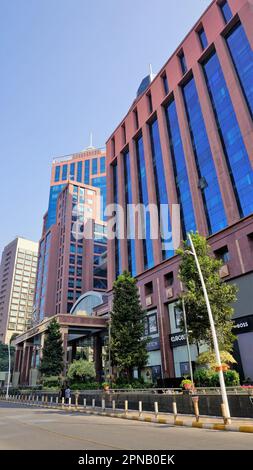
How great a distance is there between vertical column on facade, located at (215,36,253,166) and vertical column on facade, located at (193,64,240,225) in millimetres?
3253

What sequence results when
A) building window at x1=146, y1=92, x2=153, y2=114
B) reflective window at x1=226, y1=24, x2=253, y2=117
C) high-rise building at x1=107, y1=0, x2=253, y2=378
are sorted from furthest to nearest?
building window at x1=146, y1=92, x2=153, y2=114
reflective window at x1=226, y1=24, x2=253, y2=117
high-rise building at x1=107, y1=0, x2=253, y2=378

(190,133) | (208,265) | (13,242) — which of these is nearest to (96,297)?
(190,133)

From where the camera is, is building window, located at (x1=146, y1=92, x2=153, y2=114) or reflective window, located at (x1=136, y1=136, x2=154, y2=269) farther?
building window, located at (x1=146, y1=92, x2=153, y2=114)

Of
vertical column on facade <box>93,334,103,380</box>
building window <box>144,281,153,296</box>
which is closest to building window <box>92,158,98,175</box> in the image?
vertical column on facade <box>93,334,103,380</box>

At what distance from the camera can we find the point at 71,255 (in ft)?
331

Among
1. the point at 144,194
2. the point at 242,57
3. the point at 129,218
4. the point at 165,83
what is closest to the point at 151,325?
the point at 129,218

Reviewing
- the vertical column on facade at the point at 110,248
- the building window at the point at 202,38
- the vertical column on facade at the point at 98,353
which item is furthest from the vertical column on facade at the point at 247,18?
the vertical column on facade at the point at 98,353

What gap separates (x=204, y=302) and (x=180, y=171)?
78.9 ft

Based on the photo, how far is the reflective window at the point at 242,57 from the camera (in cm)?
3400

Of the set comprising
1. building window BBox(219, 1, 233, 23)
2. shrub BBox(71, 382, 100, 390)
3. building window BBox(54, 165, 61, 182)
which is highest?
building window BBox(54, 165, 61, 182)

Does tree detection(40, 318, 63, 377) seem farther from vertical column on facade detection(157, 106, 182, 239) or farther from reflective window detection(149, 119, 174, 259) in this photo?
vertical column on facade detection(157, 106, 182, 239)

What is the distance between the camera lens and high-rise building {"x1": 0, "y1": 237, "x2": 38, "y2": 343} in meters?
138

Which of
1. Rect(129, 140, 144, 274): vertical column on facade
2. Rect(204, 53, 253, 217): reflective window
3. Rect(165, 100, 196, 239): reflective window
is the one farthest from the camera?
Rect(129, 140, 144, 274): vertical column on facade

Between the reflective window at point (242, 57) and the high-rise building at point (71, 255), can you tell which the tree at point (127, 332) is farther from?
the high-rise building at point (71, 255)
